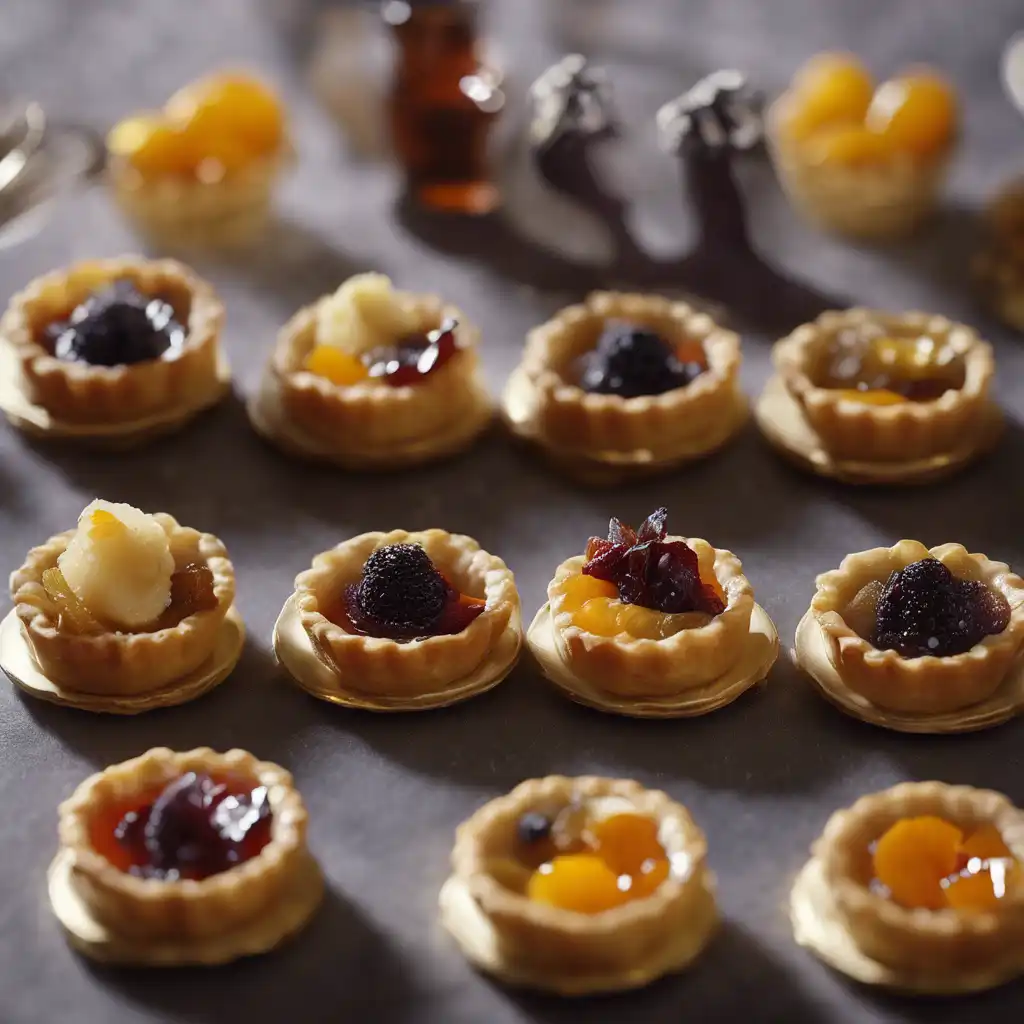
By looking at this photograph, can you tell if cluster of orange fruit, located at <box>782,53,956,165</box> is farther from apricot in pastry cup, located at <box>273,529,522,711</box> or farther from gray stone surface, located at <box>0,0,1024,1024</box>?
apricot in pastry cup, located at <box>273,529,522,711</box>

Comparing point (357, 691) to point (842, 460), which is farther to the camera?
point (842, 460)

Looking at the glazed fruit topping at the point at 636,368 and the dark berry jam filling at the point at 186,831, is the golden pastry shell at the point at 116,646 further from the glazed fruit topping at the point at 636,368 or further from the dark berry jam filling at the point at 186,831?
the glazed fruit topping at the point at 636,368

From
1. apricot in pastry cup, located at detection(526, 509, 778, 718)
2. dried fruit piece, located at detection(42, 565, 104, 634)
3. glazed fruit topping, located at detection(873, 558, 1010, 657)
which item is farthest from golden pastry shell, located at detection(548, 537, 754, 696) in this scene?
dried fruit piece, located at detection(42, 565, 104, 634)

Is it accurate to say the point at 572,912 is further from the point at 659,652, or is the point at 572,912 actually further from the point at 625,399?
the point at 625,399

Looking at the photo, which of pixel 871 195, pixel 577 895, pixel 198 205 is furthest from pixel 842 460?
pixel 198 205

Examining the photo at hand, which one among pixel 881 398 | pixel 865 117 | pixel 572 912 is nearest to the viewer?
pixel 572 912

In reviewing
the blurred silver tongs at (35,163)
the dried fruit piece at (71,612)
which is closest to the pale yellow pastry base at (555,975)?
the dried fruit piece at (71,612)
